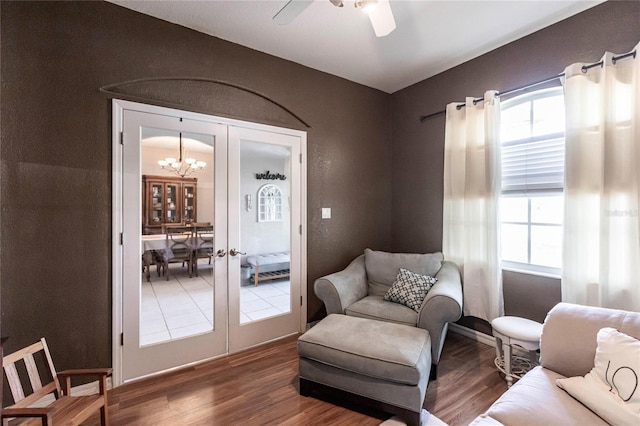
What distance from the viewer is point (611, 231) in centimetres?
195

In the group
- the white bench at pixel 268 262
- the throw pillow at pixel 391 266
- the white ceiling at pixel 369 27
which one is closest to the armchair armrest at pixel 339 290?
the throw pillow at pixel 391 266

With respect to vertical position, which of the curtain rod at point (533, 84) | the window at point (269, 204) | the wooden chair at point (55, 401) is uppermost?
the curtain rod at point (533, 84)

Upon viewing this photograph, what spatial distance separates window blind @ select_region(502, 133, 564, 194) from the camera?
7.78ft

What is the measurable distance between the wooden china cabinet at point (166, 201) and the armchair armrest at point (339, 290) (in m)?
1.33

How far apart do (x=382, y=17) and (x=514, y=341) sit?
2.45 m

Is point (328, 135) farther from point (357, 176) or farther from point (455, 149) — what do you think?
point (455, 149)

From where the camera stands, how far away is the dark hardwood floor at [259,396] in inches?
70.7

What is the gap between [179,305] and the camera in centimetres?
244

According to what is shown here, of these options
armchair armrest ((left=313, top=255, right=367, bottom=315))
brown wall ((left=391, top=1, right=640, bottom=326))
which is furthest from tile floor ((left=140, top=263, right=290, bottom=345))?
brown wall ((left=391, top=1, right=640, bottom=326))

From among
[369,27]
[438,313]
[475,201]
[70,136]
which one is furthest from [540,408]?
[70,136]

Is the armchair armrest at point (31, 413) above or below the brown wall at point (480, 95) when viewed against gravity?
below

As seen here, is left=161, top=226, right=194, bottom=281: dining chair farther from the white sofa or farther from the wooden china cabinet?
the white sofa

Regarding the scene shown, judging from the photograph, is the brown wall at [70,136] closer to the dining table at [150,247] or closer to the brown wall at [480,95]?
the dining table at [150,247]

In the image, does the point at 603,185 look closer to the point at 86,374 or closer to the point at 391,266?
the point at 391,266
